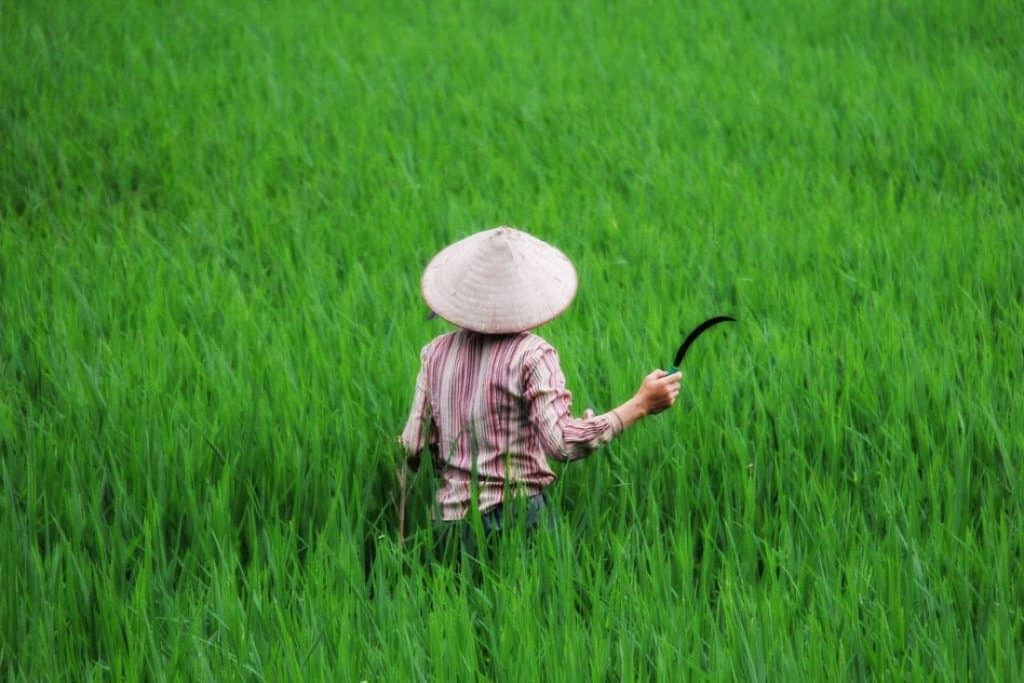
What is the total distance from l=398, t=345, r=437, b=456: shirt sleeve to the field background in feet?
0.43

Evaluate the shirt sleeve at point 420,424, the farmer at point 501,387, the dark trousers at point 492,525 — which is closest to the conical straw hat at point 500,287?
the farmer at point 501,387

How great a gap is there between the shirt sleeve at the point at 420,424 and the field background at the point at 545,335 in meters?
0.13

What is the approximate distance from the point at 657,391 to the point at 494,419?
0.31 m

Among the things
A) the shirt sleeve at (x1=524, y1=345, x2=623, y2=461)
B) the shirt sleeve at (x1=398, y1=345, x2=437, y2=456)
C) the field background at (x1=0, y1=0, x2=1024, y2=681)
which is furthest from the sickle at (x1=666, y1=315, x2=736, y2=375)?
the shirt sleeve at (x1=398, y1=345, x2=437, y2=456)

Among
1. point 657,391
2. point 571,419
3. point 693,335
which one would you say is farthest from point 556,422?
point 693,335

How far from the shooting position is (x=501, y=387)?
6.82 feet

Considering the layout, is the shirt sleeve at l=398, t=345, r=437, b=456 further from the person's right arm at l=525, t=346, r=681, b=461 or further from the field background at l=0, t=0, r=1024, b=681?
the person's right arm at l=525, t=346, r=681, b=461

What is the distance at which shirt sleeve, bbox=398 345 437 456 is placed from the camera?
220 cm

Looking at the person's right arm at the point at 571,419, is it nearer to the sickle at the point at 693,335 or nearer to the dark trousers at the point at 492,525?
the sickle at the point at 693,335

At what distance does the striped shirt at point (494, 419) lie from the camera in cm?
206

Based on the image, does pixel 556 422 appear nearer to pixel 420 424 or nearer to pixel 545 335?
pixel 420 424

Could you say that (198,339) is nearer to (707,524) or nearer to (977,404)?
(707,524)

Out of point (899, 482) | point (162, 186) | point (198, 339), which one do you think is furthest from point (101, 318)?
point (899, 482)

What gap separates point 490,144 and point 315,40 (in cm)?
212
